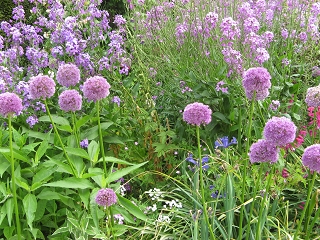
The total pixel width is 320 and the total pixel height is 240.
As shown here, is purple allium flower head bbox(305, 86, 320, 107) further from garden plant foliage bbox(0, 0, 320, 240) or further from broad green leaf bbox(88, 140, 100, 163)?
broad green leaf bbox(88, 140, 100, 163)

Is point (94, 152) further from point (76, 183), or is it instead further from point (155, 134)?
point (155, 134)

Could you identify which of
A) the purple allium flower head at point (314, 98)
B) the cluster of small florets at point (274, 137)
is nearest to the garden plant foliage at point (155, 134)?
the purple allium flower head at point (314, 98)

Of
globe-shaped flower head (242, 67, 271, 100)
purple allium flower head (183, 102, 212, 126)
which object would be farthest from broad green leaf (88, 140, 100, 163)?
globe-shaped flower head (242, 67, 271, 100)

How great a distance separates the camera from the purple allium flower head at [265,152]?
1.63m

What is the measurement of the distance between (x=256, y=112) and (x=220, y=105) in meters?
0.30

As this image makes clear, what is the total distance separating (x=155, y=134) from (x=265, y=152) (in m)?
2.06

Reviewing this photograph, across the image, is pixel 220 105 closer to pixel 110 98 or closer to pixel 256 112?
pixel 256 112

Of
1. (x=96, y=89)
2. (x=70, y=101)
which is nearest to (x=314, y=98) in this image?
(x=96, y=89)

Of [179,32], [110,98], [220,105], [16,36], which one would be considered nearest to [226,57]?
[220,105]

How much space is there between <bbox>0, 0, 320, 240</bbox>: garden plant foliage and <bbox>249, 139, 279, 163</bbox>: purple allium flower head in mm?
251

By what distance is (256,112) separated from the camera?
140 inches

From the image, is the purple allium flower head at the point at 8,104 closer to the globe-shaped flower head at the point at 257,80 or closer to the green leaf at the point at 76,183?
the green leaf at the point at 76,183

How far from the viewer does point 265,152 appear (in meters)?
1.64

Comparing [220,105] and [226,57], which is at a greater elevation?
[226,57]
